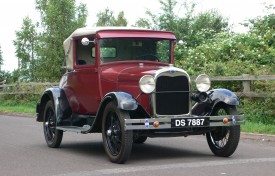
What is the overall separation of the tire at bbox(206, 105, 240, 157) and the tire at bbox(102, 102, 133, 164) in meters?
1.79

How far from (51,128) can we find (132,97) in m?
3.41

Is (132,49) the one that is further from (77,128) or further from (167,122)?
(167,122)

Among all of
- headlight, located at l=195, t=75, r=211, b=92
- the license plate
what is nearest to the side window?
headlight, located at l=195, t=75, r=211, b=92

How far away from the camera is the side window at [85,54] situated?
10203mm

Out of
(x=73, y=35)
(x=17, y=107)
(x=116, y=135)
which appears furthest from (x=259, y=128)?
(x=17, y=107)

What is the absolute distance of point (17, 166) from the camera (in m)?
8.40

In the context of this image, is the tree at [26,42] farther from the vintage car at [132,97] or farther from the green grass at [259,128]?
the vintage car at [132,97]

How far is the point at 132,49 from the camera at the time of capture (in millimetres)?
10133

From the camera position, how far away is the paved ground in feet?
25.1

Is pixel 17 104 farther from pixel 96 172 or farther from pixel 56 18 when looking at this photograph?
pixel 96 172

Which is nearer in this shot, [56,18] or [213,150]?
[213,150]

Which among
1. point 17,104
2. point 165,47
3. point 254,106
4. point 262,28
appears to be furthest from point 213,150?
point 17,104

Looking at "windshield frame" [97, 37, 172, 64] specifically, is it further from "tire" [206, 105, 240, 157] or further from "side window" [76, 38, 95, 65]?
"tire" [206, 105, 240, 157]

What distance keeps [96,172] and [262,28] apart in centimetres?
1678
